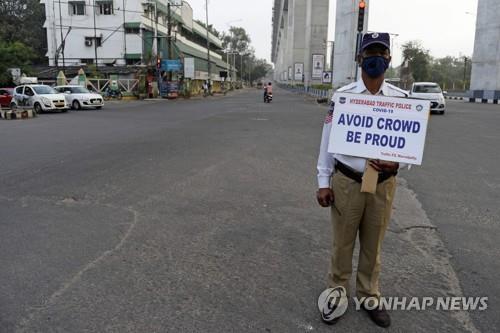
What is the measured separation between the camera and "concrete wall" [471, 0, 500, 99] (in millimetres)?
37594

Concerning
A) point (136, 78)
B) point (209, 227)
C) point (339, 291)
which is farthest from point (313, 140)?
point (136, 78)

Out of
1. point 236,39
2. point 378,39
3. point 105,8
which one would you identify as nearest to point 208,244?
point 378,39

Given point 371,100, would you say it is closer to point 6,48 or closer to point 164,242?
point 164,242

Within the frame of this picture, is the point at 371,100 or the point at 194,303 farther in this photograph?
the point at 194,303

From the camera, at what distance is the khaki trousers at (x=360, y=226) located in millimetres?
3139

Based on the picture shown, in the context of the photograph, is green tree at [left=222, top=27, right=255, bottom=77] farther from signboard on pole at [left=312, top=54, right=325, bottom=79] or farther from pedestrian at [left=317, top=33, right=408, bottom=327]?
pedestrian at [left=317, top=33, right=408, bottom=327]

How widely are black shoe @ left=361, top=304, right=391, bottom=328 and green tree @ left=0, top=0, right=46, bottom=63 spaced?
6887 centimetres

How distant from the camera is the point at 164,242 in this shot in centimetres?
482

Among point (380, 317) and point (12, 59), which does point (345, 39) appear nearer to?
point (12, 59)

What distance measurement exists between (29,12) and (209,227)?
72.2 meters

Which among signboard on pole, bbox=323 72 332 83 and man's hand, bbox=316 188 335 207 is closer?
man's hand, bbox=316 188 335 207

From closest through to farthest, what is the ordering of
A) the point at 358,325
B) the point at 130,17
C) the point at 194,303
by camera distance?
the point at 358,325 → the point at 194,303 → the point at 130,17


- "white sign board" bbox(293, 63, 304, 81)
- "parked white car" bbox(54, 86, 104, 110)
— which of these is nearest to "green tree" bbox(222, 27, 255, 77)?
"white sign board" bbox(293, 63, 304, 81)

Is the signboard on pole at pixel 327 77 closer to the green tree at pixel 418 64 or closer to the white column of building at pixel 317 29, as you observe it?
Result: the white column of building at pixel 317 29
